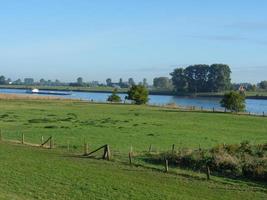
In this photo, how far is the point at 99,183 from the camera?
89.7 feet

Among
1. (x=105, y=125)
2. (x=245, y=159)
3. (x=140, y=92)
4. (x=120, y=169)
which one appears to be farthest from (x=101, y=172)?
(x=140, y=92)

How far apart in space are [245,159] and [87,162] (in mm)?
9967

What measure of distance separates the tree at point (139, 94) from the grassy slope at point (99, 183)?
102 meters

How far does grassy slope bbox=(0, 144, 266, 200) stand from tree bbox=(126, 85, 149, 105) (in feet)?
333

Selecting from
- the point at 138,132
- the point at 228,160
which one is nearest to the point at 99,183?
the point at 228,160

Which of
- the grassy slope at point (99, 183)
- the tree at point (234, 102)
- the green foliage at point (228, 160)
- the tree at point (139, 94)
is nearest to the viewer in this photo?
the grassy slope at point (99, 183)

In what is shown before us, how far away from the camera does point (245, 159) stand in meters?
32.6

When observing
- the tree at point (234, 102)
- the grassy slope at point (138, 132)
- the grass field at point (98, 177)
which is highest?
the tree at point (234, 102)

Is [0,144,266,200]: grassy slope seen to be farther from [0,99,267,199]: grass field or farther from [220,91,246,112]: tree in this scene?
[220,91,246,112]: tree

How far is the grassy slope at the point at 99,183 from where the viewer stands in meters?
24.6

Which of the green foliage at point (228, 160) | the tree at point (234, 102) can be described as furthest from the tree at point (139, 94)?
the green foliage at point (228, 160)

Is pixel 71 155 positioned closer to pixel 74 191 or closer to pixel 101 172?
pixel 101 172

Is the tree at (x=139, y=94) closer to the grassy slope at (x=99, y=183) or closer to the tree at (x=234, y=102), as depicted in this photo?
the tree at (x=234, y=102)

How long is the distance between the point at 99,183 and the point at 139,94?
109m
